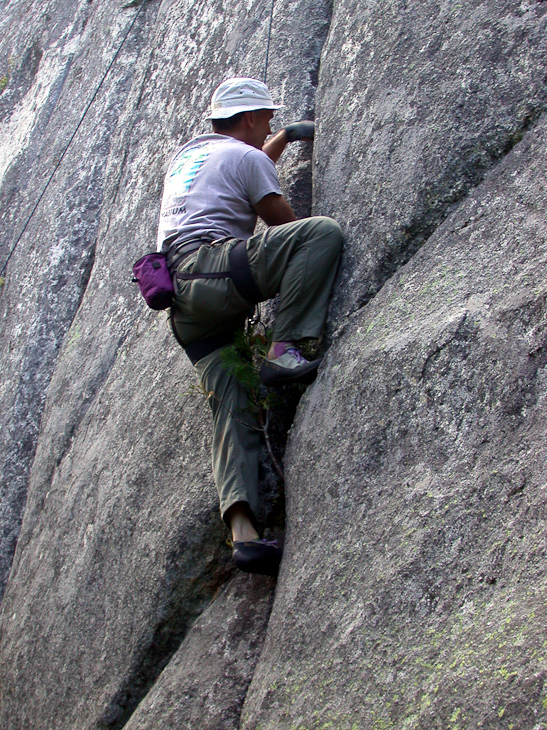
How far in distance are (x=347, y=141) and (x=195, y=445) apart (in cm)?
237

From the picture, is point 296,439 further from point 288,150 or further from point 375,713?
point 288,150

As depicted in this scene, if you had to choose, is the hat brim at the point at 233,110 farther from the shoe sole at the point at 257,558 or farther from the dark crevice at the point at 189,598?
the shoe sole at the point at 257,558

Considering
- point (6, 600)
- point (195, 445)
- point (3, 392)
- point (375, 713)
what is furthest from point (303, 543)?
point (3, 392)

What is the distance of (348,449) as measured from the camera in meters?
3.97

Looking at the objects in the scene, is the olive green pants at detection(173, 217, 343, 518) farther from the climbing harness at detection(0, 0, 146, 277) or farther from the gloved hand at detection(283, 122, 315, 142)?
the climbing harness at detection(0, 0, 146, 277)

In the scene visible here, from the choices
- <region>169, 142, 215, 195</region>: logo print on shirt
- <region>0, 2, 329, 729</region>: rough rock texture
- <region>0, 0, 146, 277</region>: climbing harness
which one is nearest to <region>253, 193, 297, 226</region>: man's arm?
<region>169, 142, 215, 195</region>: logo print on shirt

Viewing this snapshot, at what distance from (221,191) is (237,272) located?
2.27 feet

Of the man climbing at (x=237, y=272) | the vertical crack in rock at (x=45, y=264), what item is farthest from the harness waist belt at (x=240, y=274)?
the vertical crack in rock at (x=45, y=264)

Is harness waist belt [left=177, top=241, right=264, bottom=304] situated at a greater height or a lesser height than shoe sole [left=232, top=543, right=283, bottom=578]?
greater

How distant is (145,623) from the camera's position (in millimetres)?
4883

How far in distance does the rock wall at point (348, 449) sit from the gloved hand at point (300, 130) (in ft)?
0.63

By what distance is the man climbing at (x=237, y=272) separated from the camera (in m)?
4.50

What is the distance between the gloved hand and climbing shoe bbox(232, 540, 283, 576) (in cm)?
320

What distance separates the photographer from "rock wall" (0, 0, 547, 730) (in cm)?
314
